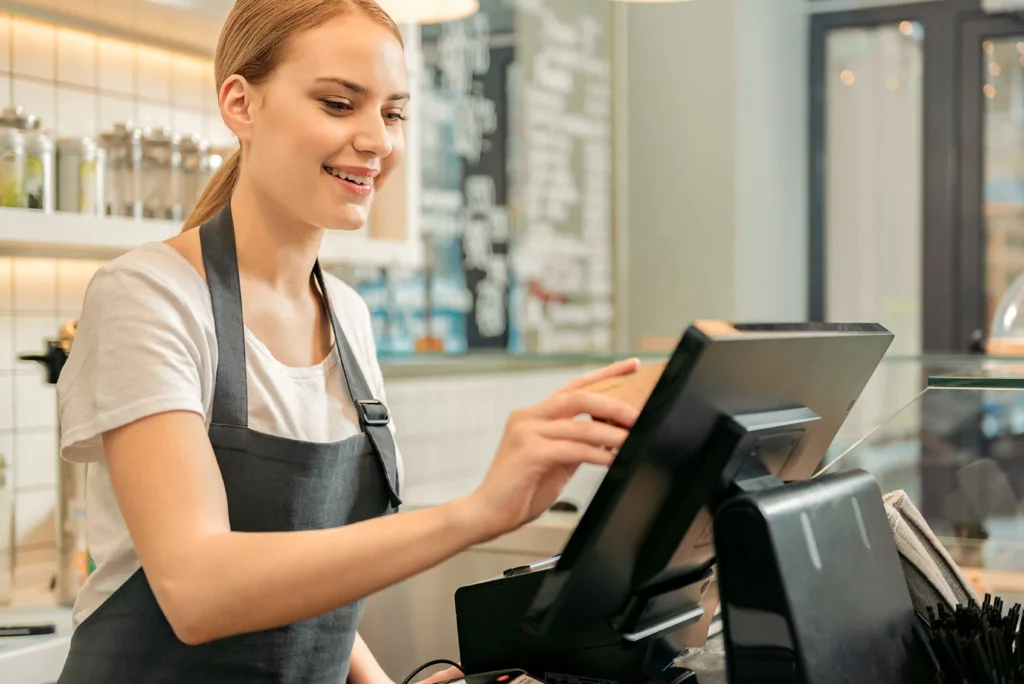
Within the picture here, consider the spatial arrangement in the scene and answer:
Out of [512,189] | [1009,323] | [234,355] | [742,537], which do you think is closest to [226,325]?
[234,355]

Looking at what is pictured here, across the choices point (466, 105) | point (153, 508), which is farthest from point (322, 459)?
point (466, 105)

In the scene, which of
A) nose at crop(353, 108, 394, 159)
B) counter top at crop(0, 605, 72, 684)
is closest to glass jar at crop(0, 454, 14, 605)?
counter top at crop(0, 605, 72, 684)

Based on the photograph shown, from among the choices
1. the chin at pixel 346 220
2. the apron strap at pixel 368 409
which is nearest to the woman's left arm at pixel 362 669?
the apron strap at pixel 368 409

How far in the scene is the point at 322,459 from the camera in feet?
4.22

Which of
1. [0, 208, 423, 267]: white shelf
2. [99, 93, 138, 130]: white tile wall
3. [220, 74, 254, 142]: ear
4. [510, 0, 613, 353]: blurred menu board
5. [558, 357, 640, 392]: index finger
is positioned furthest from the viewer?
[510, 0, 613, 353]: blurred menu board

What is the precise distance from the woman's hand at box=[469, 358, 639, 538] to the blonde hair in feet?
1.88

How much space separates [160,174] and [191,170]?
9 cm

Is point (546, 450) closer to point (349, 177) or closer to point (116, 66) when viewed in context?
point (349, 177)

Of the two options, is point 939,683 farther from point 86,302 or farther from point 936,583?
point 86,302

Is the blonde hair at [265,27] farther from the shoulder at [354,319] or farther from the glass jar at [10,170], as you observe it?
the glass jar at [10,170]

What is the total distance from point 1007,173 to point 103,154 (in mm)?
4611

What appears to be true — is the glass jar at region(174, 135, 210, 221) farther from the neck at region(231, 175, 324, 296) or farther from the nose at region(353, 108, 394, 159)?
the nose at region(353, 108, 394, 159)

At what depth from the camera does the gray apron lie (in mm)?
1210

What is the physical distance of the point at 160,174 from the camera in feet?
7.75
